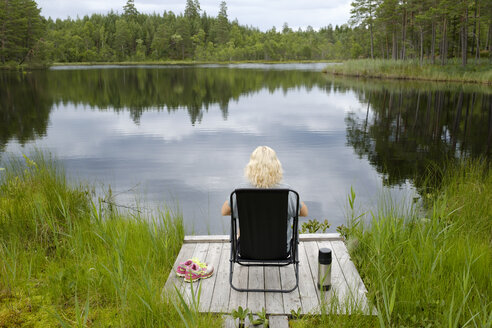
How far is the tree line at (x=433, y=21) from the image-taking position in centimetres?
3422

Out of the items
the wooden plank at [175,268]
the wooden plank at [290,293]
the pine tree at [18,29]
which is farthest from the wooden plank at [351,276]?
the pine tree at [18,29]

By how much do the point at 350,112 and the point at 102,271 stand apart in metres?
18.2

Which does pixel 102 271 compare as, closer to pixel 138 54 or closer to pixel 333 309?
pixel 333 309

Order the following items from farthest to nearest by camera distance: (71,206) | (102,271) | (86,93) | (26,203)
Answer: (86,93) → (71,206) → (26,203) → (102,271)

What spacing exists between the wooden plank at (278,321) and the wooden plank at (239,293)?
0.81ft

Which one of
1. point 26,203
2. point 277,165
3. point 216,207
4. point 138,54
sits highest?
point 138,54

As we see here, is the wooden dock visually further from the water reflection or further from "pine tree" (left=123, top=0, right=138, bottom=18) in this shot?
"pine tree" (left=123, top=0, right=138, bottom=18)

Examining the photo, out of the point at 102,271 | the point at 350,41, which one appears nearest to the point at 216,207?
the point at 102,271

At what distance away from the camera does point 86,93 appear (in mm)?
28219

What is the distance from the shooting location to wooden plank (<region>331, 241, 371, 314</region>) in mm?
3104

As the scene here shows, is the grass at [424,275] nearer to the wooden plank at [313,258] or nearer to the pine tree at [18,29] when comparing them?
the wooden plank at [313,258]

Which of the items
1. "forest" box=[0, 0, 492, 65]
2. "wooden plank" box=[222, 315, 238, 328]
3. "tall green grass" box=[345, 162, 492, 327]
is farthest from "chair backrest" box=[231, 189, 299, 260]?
"forest" box=[0, 0, 492, 65]

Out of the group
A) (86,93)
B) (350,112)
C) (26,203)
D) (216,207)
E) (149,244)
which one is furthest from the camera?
(86,93)

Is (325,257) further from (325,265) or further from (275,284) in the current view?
(275,284)
